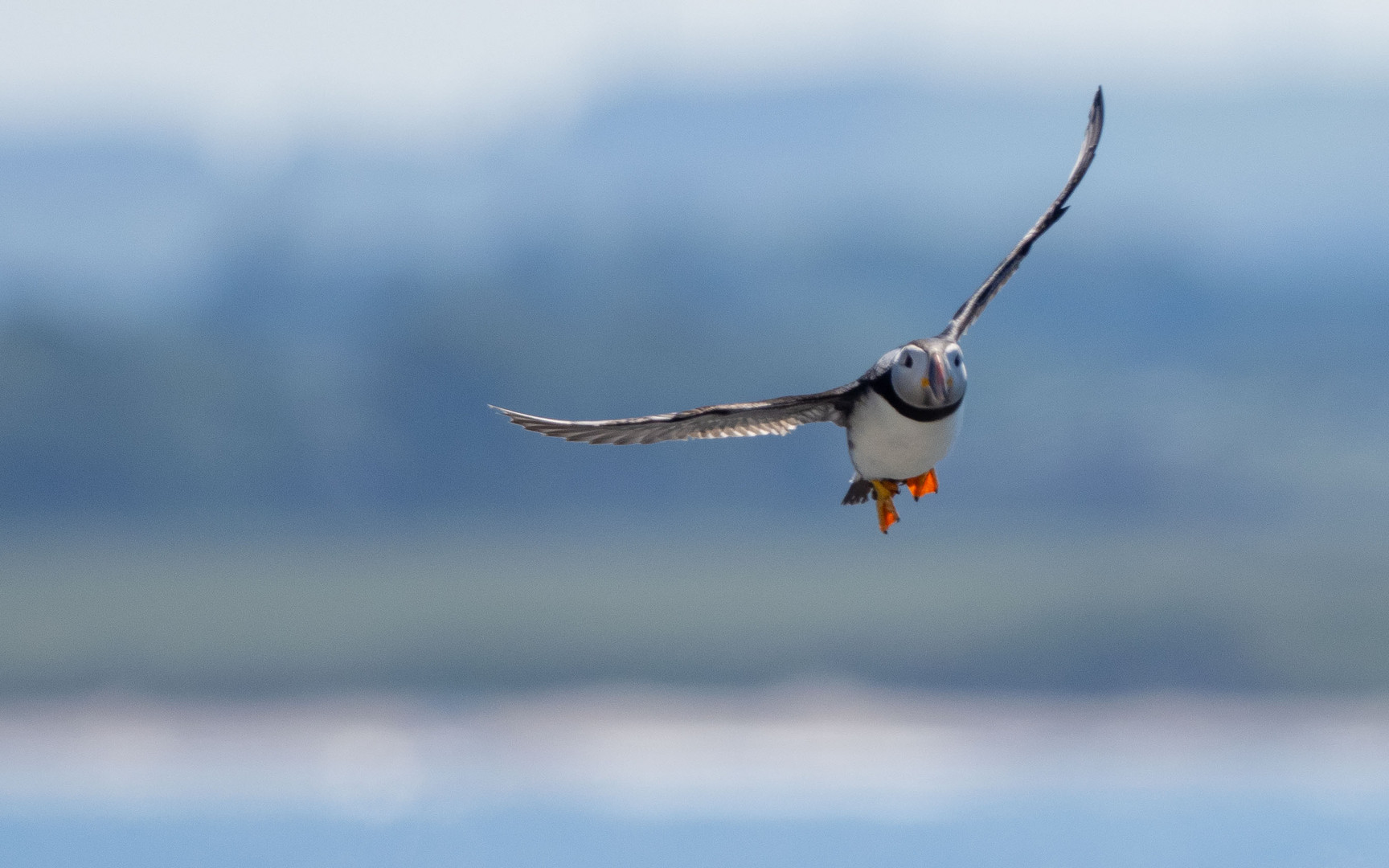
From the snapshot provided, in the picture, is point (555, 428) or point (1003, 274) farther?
point (1003, 274)

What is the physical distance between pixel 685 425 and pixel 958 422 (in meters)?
1.44

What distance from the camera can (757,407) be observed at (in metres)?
8.18

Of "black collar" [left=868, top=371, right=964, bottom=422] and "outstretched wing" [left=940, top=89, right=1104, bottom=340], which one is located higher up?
"outstretched wing" [left=940, top=89, right=1104, bottom=340]

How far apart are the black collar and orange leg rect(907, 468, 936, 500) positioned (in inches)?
35.1

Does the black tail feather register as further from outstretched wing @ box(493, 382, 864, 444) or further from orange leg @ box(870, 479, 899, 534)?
outstretched wing @ box(493, 382, 864, 444)

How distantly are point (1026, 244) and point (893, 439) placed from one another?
2.02 m

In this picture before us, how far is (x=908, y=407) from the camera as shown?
7719 millimetres

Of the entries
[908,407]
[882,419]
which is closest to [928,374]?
[908,407]

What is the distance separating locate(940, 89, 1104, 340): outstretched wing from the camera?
8.94 m

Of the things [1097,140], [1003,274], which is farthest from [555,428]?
[1097,140]

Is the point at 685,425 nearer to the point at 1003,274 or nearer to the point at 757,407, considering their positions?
the point at 757,407

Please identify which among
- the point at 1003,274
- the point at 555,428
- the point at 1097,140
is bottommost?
the point at 555,428

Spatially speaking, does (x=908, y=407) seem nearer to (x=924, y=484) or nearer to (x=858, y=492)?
(x=924, y=484)

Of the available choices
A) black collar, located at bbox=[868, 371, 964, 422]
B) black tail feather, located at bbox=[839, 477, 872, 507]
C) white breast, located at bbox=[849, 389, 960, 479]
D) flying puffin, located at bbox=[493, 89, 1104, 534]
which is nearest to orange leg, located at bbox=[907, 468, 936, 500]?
flying puffin, located at bbox=[493, 89, 1104, 534]
